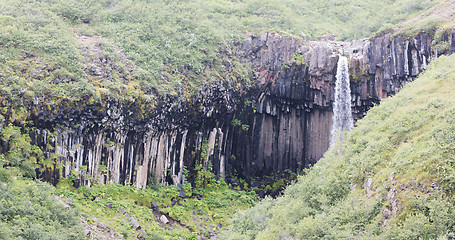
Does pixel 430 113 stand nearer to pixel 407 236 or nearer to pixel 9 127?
pixel 407 236

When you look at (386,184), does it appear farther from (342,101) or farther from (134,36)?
(134,36)

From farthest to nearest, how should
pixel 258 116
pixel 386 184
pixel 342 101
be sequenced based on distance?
pixel 258 116
pixel 342 101
pixel 386 184

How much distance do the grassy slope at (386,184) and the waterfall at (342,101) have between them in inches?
472

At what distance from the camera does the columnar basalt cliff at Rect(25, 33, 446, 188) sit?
2781cm

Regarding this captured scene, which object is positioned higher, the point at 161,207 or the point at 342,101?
the point at 342,101

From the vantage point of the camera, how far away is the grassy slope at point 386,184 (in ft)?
45.8

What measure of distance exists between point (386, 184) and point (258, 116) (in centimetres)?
2186

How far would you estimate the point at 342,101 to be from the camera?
36.6 meters

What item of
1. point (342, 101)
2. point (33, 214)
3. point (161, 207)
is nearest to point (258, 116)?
point (342, 101)

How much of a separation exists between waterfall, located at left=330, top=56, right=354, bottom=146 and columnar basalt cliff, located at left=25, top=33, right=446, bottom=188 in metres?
0.42

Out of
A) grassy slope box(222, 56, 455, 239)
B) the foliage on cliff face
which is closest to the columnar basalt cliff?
the foliage on cliff face

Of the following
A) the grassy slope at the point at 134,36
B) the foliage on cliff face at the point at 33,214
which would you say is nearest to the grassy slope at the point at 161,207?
the foliage on cliff face at the point at 33,214

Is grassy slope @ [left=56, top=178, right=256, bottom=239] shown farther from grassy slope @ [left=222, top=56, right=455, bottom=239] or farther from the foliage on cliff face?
grassy slope @ [left=222, top=56, right=455, bottom=239]

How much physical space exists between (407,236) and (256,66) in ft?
82.9
